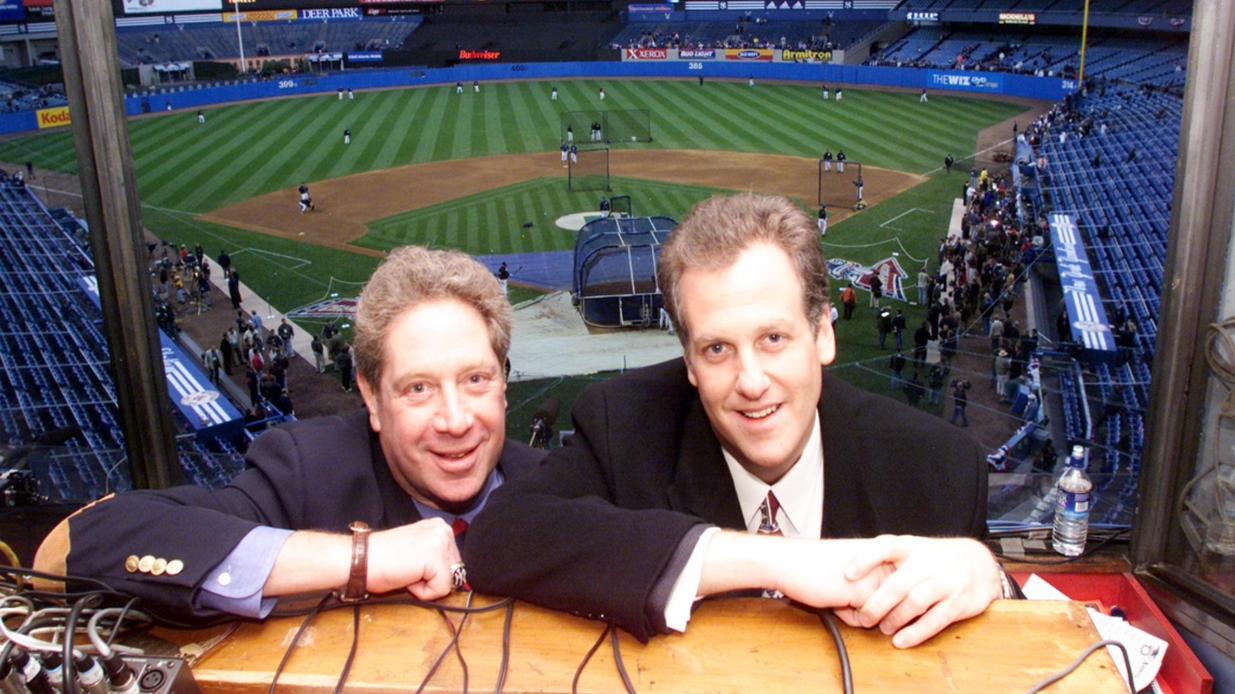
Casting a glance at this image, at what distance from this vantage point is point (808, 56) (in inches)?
1583

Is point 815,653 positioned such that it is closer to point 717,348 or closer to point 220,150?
point 717,348

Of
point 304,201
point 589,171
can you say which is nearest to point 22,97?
point 304,201

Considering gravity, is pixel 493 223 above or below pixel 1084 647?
below

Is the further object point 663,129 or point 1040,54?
point 1040,54

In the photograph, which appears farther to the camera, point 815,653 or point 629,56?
point 629,56

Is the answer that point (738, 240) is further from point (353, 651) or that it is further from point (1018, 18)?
point (1018, 18)

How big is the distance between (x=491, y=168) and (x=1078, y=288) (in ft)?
55.0

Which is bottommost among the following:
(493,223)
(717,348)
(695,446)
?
(493,223)

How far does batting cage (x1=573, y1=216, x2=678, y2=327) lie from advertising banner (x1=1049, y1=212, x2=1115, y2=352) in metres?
5.70

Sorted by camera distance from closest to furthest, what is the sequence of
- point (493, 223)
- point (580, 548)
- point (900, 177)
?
point (580, 548)
point (493, 223)
point (900, 177)

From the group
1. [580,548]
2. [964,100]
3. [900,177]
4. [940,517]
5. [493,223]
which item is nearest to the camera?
[580,548]

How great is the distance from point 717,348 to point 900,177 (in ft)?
79.2

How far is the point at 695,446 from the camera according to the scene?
→ 189cm

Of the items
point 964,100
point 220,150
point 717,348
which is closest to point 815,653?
point 717,348
